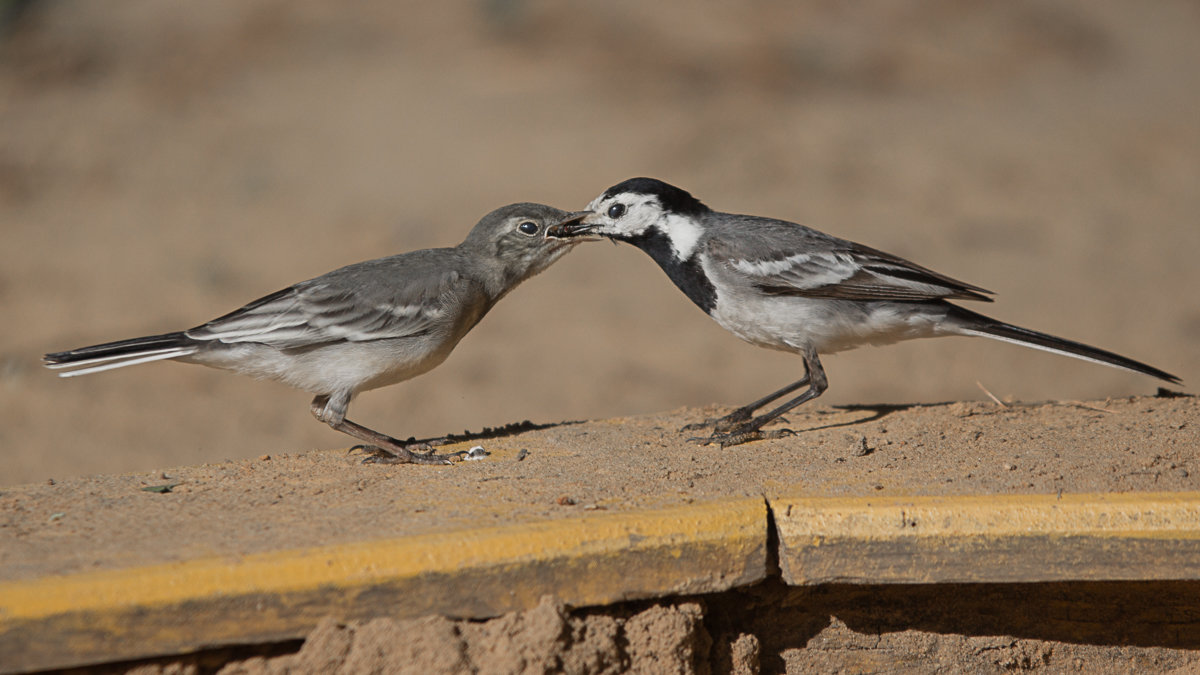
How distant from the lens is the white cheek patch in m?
5.95

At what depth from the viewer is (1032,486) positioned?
12.9ft

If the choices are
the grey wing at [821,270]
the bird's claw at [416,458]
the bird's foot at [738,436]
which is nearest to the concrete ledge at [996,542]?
the bird's foot at [738,436]

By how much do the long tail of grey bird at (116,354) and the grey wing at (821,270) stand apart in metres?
2.80

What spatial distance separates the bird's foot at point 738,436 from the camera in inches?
201

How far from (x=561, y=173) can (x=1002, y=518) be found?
1224 cm

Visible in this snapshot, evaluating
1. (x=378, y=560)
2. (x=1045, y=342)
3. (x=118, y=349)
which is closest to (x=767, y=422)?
(x=1045, y=342)

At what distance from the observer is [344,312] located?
5.33 m

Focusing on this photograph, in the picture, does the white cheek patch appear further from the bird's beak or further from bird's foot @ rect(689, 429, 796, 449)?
bird's foot @ rect(689, 429, 796, 449)

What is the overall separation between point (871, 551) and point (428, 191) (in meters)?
12.1

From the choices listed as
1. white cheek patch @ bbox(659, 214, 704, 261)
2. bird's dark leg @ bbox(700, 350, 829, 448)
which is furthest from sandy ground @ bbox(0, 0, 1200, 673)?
white cheek patch @ bbox(659, 214, 704, 261)

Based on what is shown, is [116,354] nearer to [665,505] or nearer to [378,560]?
[378,560]

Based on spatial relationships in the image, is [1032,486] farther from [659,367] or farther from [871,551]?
[659,367]

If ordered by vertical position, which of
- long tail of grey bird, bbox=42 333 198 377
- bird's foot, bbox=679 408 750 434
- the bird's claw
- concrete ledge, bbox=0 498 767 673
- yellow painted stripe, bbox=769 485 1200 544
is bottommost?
concrete ledge, bbox=0 498 767 673

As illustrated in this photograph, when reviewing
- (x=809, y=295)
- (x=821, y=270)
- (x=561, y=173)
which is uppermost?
(x=561, y=173)
